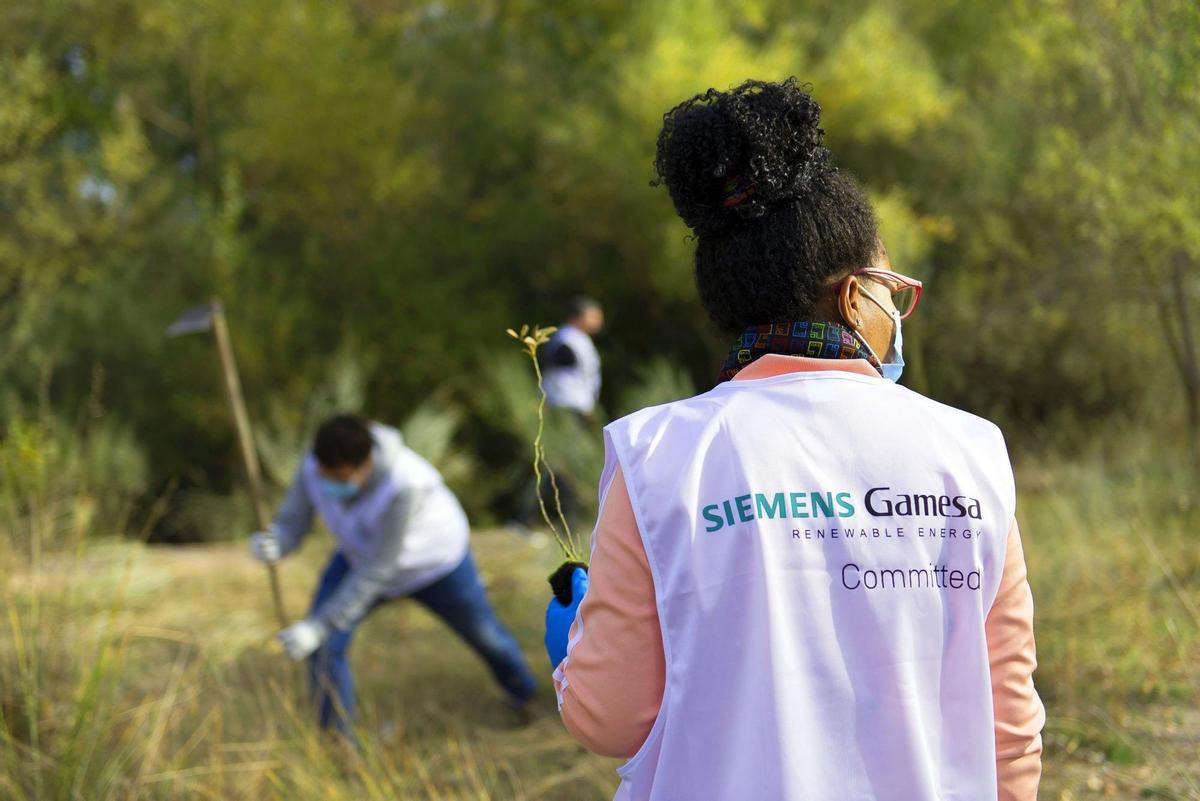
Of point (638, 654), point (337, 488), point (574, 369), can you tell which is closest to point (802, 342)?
point (638, 654)

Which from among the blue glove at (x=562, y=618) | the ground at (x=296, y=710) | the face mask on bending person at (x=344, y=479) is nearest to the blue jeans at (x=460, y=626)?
the ground at (x=296, y=710)

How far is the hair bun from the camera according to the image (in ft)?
4.54

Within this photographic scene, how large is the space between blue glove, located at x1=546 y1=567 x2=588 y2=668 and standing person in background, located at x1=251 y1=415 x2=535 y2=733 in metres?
2.58

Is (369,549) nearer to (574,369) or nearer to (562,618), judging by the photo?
(562,618)

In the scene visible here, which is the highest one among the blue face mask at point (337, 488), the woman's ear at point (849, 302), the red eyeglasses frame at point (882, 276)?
the red eyeglasses frame at point (882, 276)

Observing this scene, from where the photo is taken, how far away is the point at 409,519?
430 cm

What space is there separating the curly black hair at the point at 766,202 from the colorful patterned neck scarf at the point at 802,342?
0.02m

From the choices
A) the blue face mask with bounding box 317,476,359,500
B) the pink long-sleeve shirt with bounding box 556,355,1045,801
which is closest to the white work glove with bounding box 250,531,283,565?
the blue face mask with bounding box 317,476,359,500

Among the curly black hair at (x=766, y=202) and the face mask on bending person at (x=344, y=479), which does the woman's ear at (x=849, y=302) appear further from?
the face mask on bending person at (x=344, y=479)

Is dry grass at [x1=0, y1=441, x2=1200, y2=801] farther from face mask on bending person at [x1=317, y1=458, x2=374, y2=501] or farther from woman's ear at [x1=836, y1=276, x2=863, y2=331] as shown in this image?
woman's ear at [x1=836, y1=276, x2=863, y2=331]

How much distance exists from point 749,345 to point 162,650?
4881 mm

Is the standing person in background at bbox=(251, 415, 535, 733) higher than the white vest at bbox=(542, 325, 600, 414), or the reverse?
the white vest at bbox=(542, 325, 600, 414)

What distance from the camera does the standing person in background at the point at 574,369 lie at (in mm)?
7590

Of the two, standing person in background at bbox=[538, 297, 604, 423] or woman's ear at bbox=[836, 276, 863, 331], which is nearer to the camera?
woman's ear at bbox=[836, 276, 863, 331]
